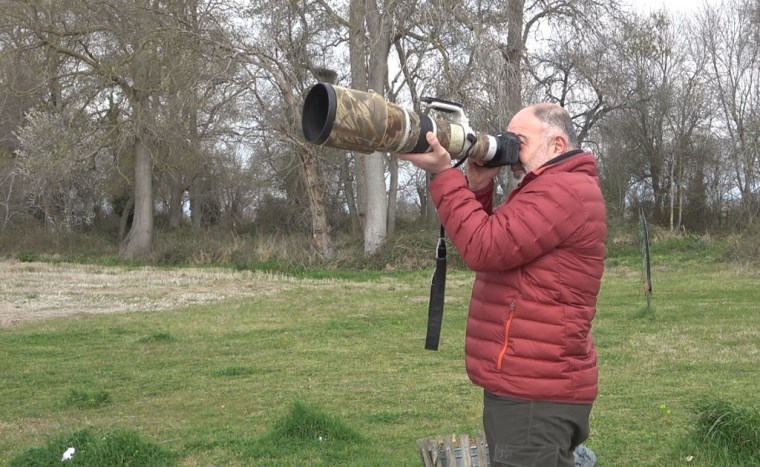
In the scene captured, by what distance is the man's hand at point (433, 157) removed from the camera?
2.80m

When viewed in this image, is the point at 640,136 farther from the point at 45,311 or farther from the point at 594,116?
the point at 45,311

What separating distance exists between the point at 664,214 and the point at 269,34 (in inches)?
746

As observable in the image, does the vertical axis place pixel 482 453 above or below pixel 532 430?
below

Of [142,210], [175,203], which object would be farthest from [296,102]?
[175,203]

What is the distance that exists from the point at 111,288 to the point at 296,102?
7767 mm

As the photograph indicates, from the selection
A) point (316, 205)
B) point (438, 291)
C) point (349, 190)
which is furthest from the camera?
point (349, 190)

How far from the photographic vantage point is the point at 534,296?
2762 millimetres

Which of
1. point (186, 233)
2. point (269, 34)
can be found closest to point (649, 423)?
point (269, 34)

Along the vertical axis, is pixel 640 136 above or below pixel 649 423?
above

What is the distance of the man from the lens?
Result: 8.96 feet

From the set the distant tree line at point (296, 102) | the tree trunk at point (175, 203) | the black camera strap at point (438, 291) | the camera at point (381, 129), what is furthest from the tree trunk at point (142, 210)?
the camera at point (381, 129)

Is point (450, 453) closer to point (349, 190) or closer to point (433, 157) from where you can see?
point (433, 157)

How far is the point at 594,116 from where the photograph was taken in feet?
118

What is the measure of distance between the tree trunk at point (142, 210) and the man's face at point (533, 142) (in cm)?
2740
